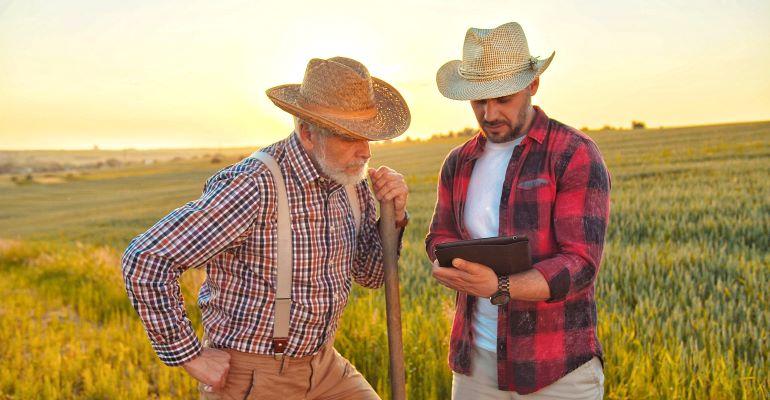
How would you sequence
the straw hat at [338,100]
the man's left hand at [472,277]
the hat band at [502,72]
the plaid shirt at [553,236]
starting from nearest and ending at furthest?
the man's left hand at [472,277]
the plaid shirt at [553,236]
the straw hat at [338,100]
the hat band at [502,72]

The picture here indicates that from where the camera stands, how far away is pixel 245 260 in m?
2.85

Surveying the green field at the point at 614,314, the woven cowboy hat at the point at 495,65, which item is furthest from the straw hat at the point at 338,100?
the green field at the point at 614,314

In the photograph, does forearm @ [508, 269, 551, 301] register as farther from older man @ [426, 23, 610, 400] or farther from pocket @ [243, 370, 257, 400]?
pocket @ [243, 370, 257, 400]

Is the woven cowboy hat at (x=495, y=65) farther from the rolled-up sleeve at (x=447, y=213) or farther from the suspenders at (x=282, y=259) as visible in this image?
the suspenders at (x=282, y=259)

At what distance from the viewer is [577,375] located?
9.63 feet

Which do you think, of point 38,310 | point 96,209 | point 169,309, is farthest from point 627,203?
point 96,209

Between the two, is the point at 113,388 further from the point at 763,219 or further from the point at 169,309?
the point at 763,219

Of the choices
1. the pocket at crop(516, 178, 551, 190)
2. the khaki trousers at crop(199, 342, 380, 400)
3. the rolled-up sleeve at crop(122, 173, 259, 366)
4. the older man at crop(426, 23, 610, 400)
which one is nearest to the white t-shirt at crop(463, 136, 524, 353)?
the older man at crop(426, 23, 610, 400)

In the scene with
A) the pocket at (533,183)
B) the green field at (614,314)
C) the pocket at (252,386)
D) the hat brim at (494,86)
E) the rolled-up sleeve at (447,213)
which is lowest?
the green field at (614,314)

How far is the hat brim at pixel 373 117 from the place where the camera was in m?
2.84

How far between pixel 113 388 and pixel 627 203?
11.1m

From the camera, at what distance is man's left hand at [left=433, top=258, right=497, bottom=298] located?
2.64m

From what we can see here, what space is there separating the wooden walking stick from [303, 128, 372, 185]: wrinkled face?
0.29 m

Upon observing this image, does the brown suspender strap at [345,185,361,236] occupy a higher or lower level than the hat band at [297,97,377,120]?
lower
